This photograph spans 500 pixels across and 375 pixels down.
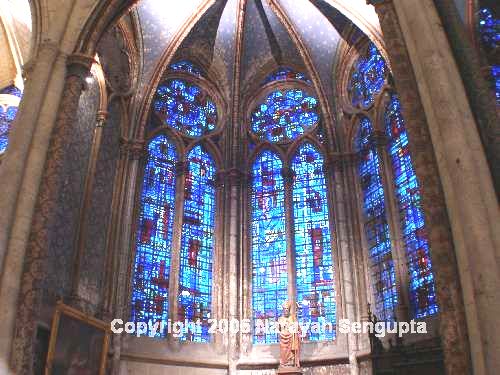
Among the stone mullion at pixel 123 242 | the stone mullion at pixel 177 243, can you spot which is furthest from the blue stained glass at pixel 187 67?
the stone mullion at pixel 123 242

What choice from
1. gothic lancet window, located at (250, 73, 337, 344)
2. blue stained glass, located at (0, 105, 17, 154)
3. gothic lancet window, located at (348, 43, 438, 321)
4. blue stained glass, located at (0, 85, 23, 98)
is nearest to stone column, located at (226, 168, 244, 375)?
gothic lancet window, located at (250, 73, 337, 344)

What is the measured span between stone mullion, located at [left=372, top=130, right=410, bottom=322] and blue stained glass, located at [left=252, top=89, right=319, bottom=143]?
268cm

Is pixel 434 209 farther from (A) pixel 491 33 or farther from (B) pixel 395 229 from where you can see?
(A) pixel 491 33

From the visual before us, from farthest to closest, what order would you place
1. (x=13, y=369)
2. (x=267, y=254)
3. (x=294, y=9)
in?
(x=294, y=9)
(x=267, y=254)
(x=13, y=369)

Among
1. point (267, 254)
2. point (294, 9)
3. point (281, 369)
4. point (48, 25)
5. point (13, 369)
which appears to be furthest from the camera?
point (294, 9)

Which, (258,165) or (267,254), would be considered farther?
(258,165)

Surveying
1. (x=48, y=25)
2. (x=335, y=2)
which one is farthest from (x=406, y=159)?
(x=48, y=25)

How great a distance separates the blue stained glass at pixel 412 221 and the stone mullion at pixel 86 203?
22.0 feet

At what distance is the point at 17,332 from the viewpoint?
275 inches

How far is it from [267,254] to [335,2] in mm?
6268

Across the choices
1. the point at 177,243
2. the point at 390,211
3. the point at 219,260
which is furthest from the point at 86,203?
the point at 390,211

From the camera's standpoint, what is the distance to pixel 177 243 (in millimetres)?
13578

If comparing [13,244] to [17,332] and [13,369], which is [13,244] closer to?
[17,332]

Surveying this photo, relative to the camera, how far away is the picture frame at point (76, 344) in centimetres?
902
